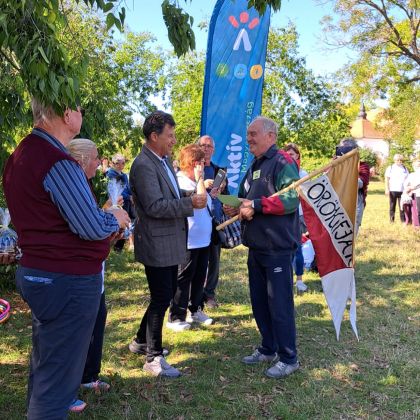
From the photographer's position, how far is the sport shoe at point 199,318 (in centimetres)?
521

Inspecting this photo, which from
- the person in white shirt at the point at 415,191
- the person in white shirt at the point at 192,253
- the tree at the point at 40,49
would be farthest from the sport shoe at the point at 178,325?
the person in white shirt at the point at 415,191

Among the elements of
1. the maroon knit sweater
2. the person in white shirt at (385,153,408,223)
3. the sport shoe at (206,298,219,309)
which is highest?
the person in white shirt at (385,153,408,223)

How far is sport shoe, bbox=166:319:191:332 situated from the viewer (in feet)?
16.3

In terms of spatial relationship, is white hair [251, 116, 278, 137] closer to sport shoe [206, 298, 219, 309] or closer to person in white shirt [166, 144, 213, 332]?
person in white shirt [166, 144, 213, 332]

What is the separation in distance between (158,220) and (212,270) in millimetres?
2148

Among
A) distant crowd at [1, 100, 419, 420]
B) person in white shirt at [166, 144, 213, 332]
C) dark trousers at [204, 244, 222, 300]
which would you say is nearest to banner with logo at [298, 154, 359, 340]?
distant crowd at [1, 100, 419, 420]

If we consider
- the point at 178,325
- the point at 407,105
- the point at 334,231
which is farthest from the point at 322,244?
the point at 407,105

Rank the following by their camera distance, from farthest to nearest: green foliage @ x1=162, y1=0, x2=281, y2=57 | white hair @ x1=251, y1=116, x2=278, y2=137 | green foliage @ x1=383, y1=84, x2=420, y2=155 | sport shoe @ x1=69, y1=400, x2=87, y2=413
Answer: green foliage @ x1=383, y1=84, x2=420, y2=155, white hair @ x1=251, y1=116, x2=278, y2=137, sport shoe @ x1=69, y1=400, x2=87, y2=413, green foliage @ x1=162, y1=0, x2=281, y2=57

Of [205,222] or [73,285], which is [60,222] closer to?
[73,285]

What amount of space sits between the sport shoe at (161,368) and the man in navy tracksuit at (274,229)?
76 centimetres

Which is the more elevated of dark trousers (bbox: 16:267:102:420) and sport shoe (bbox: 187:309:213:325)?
dark trousers (bbox: 16:267:102:420)

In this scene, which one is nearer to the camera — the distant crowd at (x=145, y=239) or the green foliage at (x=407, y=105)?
the distant crowd at (x=145, y=239)

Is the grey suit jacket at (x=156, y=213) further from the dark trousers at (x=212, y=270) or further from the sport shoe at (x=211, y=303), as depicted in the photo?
the sport shoe at (x=211, y=303)

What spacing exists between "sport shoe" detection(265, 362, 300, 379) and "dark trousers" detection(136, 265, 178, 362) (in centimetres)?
92
